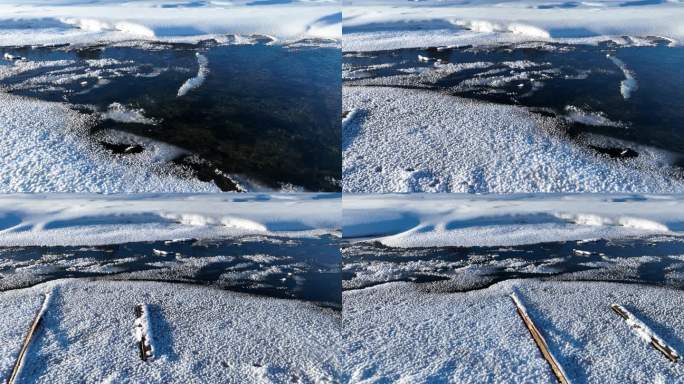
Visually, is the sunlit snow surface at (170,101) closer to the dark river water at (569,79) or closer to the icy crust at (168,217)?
the icy crust at (168,217)

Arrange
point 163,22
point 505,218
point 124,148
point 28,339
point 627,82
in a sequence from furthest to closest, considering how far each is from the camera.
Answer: point 163,22
point 627,82
point 124,148
point 505,218
point 28,339

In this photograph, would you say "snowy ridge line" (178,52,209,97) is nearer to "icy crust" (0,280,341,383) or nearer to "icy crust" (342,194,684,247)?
"icy crust" (342,194,684,247)

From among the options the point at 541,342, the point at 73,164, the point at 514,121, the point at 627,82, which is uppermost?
the point at 627,82

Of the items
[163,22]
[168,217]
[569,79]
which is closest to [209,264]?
[168,217]

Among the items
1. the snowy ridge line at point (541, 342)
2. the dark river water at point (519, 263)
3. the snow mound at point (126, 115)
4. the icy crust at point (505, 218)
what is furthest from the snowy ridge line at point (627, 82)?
the snow mound at point (126, 115)

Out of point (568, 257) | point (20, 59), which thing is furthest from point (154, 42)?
point (568, 257)

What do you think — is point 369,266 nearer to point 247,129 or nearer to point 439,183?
point 439,183

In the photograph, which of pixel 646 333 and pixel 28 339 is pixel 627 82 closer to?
pixel 646 333
